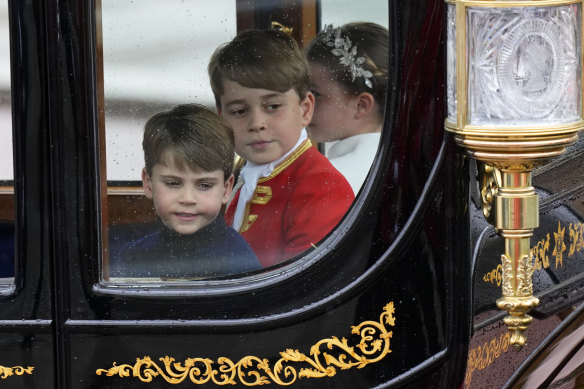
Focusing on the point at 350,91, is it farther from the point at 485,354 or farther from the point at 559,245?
the point at 559,245

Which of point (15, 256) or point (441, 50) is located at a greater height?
point (441, 50)

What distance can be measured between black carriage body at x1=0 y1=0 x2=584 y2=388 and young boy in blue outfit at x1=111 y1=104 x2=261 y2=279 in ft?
0.12

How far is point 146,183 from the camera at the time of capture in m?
1.65

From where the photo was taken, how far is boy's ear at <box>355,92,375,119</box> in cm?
160

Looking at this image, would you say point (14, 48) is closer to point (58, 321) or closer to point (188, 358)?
point (58, 321)

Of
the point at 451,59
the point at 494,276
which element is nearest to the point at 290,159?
the point at 451,59

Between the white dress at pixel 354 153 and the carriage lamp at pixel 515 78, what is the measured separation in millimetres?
149

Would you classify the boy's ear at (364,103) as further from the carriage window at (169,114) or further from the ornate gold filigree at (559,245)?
the ornate gold filigree at (559,245)

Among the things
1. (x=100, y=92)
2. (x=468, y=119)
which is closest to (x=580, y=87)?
(x=468, y=119)

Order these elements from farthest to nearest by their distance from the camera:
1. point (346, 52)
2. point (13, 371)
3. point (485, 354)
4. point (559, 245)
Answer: point (559, 245) → point (485, 354) → point (13, 371) → point (346, 52)

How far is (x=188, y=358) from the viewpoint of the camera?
5.52ft

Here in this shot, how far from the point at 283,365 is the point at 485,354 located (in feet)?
1.24

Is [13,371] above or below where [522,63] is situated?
below

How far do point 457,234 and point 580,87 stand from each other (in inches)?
12.0
